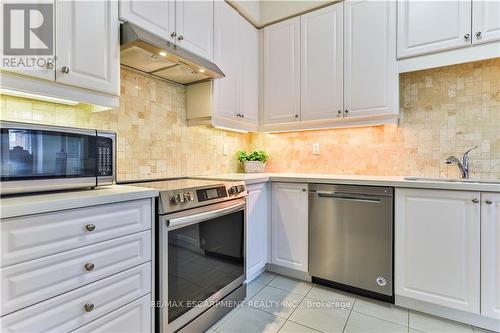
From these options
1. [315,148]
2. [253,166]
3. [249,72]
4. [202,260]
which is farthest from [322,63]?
[202,260]


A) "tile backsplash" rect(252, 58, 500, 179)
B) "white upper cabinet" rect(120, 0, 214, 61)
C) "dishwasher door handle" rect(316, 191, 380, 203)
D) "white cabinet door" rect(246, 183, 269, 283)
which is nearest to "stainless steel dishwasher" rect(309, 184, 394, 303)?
"dishwasher door handle" rect(316, 191, 380, 203)

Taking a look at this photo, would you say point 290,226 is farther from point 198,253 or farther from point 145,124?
point 145,124

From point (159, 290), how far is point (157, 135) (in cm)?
118

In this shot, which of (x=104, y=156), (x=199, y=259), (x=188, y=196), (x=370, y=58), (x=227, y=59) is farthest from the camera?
(x=227, y=59)

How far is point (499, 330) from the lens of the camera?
1601mm

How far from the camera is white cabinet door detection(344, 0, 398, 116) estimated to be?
2113 millimetres

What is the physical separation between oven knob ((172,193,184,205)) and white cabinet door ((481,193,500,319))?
182 centimetres

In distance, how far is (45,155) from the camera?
115 cm

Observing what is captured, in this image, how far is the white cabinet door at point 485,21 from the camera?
177 centimetres

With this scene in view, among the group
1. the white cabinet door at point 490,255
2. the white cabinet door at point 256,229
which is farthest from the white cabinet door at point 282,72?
the white cabinet door at point 490,255

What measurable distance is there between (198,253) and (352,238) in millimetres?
1178

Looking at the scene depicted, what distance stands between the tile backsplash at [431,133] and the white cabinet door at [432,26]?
31 centimetres

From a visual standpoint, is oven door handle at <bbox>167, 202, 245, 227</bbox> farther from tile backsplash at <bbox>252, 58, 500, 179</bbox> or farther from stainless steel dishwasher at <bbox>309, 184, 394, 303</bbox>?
tile backsplash at <bbox>252, 58, 500, 179</bbox>

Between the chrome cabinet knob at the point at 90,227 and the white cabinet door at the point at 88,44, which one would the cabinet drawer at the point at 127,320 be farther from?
the white cabinet door at the point at 88,44
